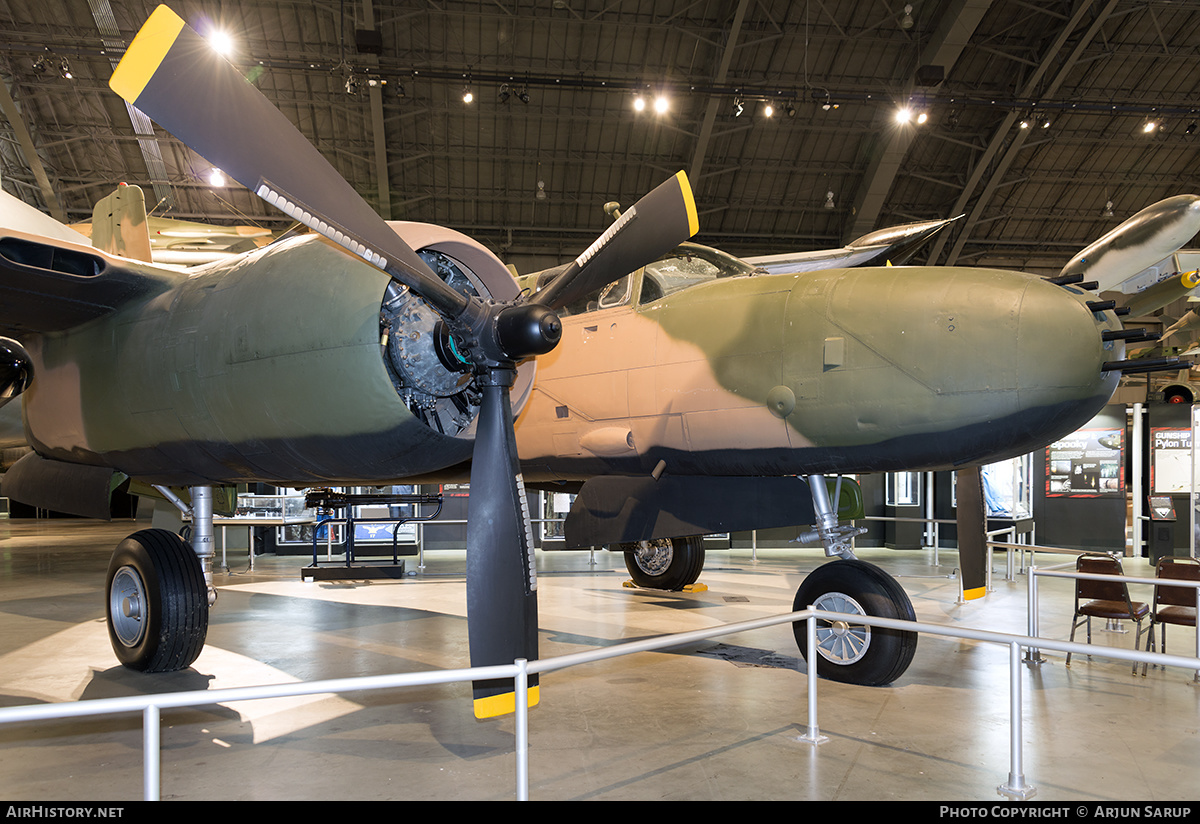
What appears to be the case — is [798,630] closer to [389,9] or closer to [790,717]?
[790,717]

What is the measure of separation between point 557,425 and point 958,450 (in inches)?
150

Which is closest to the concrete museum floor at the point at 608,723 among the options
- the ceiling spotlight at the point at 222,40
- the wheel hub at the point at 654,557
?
the wheel hub at the point at 654,557

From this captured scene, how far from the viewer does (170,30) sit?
378 cm

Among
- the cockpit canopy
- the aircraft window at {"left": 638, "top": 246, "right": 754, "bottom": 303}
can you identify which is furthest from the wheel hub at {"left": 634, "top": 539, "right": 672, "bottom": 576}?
the aircraft window at {"left": 638, "top": 246, "right": 754, "bottom": 303}

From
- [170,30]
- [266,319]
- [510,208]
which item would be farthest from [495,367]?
[510,208]

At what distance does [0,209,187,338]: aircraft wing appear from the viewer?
20.0 ft

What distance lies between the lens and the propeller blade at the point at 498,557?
15.1ft

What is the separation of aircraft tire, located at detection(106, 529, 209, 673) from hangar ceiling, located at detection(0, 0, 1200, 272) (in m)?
15.2

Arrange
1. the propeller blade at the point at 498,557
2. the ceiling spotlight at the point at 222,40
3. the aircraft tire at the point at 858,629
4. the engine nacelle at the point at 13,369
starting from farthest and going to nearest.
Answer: the ceiling spotlight at the point at 222,40 < the engine nacelle at the point at 13,369 < the aircraft tire at the point at 858,629 < the propeller blade at the point at 498,557

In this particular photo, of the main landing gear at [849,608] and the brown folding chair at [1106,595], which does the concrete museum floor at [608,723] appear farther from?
the brown folding chair at [1106,595]

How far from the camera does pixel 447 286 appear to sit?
190 inches

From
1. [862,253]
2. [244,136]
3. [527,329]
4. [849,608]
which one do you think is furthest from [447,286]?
[862,253]

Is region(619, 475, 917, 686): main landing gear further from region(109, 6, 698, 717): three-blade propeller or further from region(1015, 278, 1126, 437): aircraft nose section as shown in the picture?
region(109, 6, 698, 717): three-blade propeller

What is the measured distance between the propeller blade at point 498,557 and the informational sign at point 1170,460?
54.1ft
